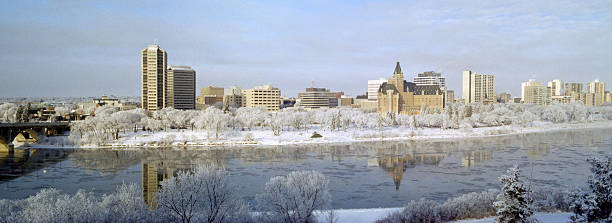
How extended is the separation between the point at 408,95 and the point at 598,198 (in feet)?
405

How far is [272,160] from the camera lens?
47.2m

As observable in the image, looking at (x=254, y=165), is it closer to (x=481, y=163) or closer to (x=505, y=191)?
(x=481, y=163)

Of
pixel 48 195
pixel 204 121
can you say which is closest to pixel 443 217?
pixel 48 195

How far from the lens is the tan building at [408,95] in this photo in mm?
129625

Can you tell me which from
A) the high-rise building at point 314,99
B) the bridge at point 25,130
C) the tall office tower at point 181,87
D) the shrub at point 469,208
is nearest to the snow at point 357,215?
the shrub at point 469,208

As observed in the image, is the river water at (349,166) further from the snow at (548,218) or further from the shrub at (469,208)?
the snow at (548,218)

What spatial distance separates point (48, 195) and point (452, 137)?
65.4 meters

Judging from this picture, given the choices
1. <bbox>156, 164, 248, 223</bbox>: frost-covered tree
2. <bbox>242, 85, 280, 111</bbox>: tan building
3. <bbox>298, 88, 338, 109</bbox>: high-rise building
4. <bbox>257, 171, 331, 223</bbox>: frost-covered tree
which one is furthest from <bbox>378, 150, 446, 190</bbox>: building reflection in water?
<bbox>298, 88, 338, 109</bbox>: high-rise building

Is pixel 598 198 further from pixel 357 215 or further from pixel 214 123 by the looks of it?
pixel 214 123

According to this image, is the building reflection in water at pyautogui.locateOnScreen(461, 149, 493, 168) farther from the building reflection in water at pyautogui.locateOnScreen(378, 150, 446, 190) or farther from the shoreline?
the shoreline

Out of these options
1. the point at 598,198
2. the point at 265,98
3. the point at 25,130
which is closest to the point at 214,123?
the point at 25,130

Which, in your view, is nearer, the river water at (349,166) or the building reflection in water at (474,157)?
the river water at (349,166)

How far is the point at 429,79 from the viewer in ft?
627

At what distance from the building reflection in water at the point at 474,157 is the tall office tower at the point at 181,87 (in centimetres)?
10092
